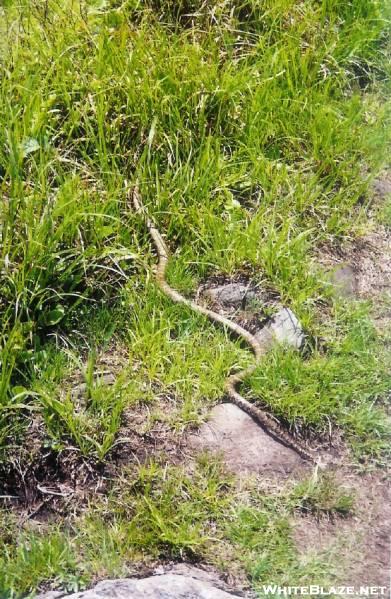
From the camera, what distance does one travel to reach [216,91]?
161 inches

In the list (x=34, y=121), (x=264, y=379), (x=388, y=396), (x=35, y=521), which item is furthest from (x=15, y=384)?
(x=388, y=396)

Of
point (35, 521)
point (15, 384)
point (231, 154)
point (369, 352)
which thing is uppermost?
point (231, 154)

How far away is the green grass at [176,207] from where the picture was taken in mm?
3229

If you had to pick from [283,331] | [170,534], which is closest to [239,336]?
[283,331]

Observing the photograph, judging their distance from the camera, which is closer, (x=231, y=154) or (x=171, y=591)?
(x=171, y=591)

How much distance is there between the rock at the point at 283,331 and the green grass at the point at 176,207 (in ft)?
0.17

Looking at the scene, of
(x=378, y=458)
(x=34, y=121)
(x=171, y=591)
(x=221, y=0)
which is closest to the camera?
(x=171, y=591)

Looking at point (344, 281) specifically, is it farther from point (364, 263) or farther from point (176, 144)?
point (176, 144)

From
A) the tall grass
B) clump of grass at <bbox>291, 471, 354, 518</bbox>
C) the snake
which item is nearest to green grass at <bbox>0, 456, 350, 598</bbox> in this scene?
clump of grass at <bbox>291, 471, 354, 518</bbox>

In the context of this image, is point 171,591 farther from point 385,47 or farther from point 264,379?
point 385,47

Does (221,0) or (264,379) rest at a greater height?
(221,0)

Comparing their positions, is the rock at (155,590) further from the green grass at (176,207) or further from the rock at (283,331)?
the rock at (283,331)

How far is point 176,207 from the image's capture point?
389cm

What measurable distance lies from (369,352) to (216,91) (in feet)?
5.24
